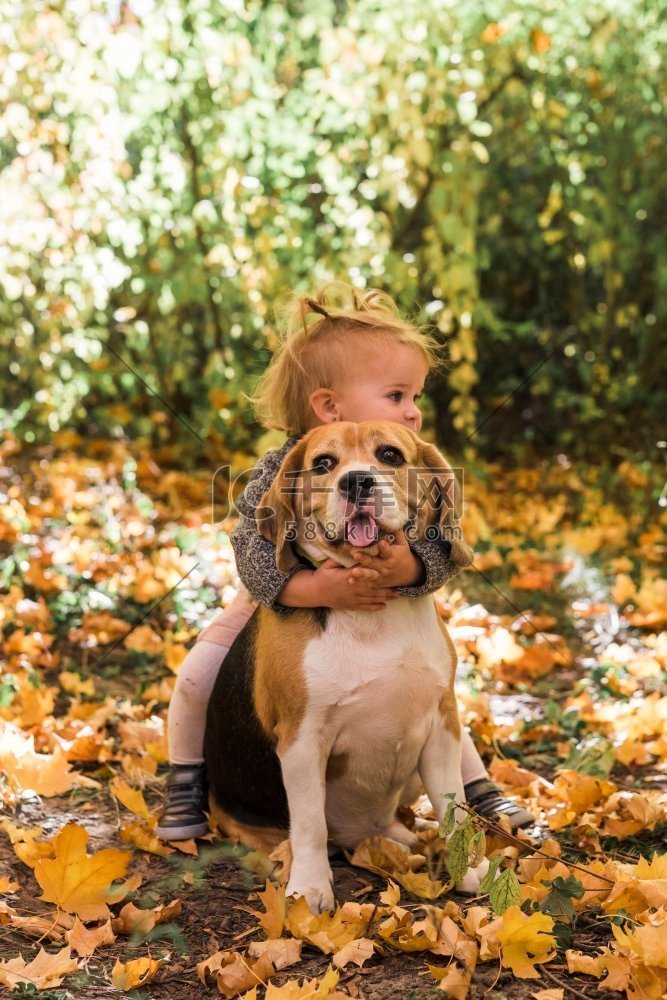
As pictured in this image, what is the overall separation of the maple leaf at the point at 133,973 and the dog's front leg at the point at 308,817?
409 mm

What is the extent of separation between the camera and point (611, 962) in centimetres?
226

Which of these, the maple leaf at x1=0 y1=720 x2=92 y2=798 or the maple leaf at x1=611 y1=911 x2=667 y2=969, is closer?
the maple leaf at x1=611 y1=911 x2=667 y2=969

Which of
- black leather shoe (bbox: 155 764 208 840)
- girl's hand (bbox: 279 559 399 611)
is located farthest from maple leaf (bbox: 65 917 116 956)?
girl's hand (bbox: 279 559 399 611)

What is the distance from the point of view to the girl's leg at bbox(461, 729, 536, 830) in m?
3.15

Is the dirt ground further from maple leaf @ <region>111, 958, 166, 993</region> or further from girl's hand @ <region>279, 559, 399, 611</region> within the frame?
girl's hand @ <region>279, 559, 399, 611</region>

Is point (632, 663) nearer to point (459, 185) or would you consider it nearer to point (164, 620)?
point (164, 620)

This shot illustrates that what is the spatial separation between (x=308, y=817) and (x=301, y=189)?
4.94 m

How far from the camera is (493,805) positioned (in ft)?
10.5

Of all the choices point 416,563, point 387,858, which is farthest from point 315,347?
point 387,858

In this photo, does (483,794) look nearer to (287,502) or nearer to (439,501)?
(439,501)

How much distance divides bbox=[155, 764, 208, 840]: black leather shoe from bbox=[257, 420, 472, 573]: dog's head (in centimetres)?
91

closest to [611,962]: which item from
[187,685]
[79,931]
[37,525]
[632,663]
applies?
[79,931]

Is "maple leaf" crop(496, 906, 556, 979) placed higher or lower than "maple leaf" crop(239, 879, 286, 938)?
higher

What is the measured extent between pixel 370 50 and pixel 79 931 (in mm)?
5138
